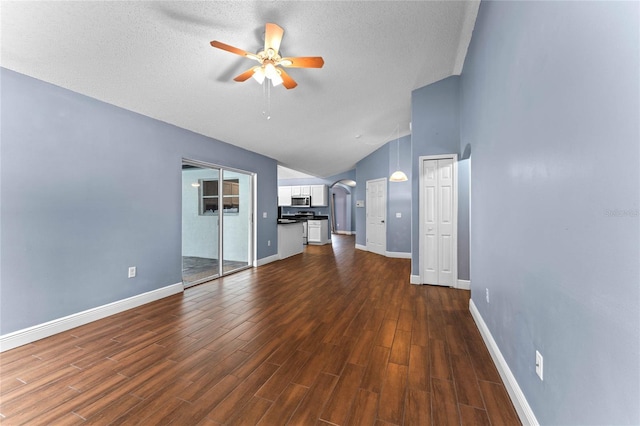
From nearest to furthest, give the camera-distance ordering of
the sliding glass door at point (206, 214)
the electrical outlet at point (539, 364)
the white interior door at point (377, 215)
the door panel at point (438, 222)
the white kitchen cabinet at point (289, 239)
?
1. the electrical outlet at point (539, 364)
2. the door panel at point (438, 222)
3. the sliding glass door at point (206, 214)
4. the white kitchen cabinet at point (289, 239)
5. the white interior door at point (377, 215)

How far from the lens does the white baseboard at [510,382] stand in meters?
1.46

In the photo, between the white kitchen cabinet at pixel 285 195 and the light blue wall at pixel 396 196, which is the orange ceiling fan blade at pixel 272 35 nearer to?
the light blue wall at pixel 396 196

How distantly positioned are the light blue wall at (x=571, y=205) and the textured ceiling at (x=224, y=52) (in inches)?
45.0

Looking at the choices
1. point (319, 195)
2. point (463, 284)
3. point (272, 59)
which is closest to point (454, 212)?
point (463, 284)

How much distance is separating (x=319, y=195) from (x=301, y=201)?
0.93 m

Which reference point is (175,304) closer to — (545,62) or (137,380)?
(137,380)

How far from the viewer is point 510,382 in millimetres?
1739

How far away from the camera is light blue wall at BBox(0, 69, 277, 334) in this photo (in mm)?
2420

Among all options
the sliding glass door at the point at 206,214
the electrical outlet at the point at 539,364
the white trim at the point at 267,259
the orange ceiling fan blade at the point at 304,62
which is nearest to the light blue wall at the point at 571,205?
the electrical outlet at the point at 539,364

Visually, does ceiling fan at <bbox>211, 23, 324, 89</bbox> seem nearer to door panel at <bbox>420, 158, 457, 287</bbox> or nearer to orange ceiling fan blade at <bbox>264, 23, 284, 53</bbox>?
orange ceiling fan blade at <bbox>264, 23, 284, 53</bbox>

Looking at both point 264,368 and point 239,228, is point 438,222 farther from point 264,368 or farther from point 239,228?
point 239,228

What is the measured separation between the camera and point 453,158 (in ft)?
13.8

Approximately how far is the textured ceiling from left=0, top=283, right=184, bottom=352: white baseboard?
2488 millimetres

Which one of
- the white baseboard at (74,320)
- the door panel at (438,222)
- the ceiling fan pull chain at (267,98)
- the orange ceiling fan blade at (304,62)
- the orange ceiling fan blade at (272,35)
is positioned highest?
the ceiling fan pull chain at (267,98)
